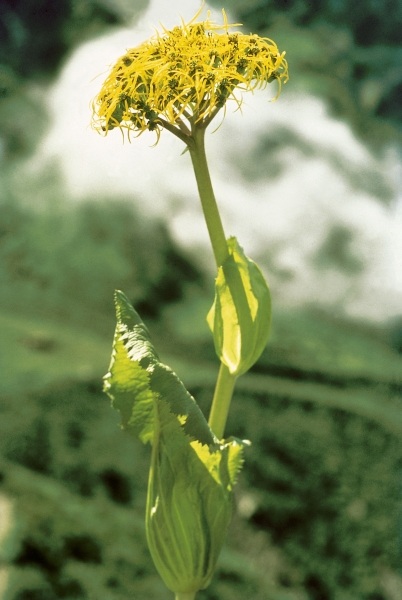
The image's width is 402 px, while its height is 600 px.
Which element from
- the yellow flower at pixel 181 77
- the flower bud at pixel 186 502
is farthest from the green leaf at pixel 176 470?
the yellow flower at pixel 181 77

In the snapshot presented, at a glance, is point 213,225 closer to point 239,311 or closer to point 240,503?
point 239,311

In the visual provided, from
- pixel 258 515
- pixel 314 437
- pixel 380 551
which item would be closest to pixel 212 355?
pixel 314 437

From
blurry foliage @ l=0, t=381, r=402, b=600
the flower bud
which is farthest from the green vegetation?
the flower bud

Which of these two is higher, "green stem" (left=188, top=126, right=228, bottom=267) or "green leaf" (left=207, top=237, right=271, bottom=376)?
"green stem" (left=188, top=126, right=228, bottom=267)

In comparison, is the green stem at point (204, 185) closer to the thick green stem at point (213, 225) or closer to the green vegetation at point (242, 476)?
the thick green stem at point (213, 225)

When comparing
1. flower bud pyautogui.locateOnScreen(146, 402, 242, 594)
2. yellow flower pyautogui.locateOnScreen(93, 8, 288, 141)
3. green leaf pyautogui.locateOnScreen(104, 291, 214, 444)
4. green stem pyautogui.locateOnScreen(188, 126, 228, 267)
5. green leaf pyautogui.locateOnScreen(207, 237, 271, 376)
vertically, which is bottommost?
flower bud pyautogui.locateOnScreen(146, 402, 242, 594)

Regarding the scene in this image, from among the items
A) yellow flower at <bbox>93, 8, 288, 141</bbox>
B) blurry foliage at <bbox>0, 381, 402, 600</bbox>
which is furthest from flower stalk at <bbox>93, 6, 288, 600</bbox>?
blurry foliage at <bbox>0, 381, 402, 600</bbox>

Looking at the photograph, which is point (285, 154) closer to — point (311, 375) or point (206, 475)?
point (311, 375)

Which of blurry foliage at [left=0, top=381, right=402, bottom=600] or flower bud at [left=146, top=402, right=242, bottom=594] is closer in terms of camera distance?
flower bud at [left=146, top=402, right=242, bottom=594]

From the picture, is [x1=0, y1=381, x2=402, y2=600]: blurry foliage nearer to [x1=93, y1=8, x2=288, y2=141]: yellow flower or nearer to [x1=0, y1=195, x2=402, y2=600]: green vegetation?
[x1=0, y1=195, x2=402, y2=600]: green vegetation

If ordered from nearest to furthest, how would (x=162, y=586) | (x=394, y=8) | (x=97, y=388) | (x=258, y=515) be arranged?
(x=162, y=586) → (x=258, y=515) → (x=97, y=388) → (x=394, y=8)
